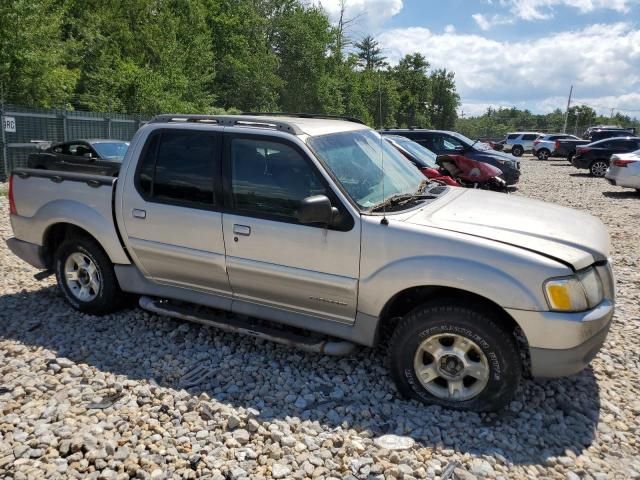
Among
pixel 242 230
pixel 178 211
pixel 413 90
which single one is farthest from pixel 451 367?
pixel 413 90

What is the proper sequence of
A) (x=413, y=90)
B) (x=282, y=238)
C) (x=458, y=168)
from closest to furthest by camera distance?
(x=282, y=238)
(x=458, y=168)
(x=413, y=90)

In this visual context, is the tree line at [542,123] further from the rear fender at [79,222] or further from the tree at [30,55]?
the rear fender at [79,222]

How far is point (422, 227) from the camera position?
3.31 m

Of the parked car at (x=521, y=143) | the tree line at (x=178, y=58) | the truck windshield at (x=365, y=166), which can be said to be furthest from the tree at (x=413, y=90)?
the truck windshield at (x=365, y=166)

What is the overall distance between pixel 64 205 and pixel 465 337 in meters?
3.71

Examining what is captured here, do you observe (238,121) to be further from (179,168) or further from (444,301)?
(444,301)

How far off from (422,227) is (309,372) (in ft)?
4.74

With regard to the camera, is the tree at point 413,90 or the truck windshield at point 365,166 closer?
the truck windshield at point 365,166

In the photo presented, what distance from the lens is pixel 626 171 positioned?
14.2m

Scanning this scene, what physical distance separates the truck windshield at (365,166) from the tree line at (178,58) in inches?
93.4

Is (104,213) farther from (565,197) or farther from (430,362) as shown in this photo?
(565,197)

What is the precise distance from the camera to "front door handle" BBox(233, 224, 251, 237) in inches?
149

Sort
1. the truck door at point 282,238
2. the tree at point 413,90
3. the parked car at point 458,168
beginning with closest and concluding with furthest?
the truck door at point 282,238, the parked car at point 458,168, the tree at point 413,90

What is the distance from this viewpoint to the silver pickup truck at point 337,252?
10.2 feet
